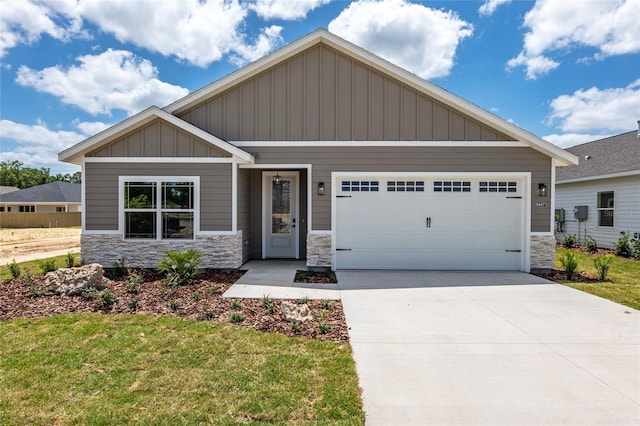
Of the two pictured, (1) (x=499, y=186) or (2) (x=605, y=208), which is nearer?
(1) (x=499, y=186)

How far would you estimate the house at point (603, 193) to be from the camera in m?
12.1

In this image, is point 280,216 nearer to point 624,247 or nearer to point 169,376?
point 169,376

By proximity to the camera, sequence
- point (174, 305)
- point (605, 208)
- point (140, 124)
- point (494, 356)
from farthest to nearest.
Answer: point (605, 208) < point (140, 124) < point (174, 305) < point (494, 356)

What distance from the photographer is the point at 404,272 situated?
874 centimetres

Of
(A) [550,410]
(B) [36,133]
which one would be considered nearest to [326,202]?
(A) [550,410]

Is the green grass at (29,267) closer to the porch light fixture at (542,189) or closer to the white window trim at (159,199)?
the white window trim at (159,199)

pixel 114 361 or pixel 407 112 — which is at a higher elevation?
pixel 407 112

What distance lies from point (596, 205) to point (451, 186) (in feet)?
28.1

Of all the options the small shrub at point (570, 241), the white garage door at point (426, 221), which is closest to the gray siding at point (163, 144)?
the white garage door at point (426, 221)

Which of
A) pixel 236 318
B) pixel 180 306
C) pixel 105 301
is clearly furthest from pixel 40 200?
pixel 236 318

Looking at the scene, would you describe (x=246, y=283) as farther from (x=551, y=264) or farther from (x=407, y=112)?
(x=551, y=264)

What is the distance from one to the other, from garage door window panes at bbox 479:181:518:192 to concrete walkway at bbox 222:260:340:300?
4.82 metres

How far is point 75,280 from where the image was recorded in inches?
242

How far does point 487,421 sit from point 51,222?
36993 millimetres
